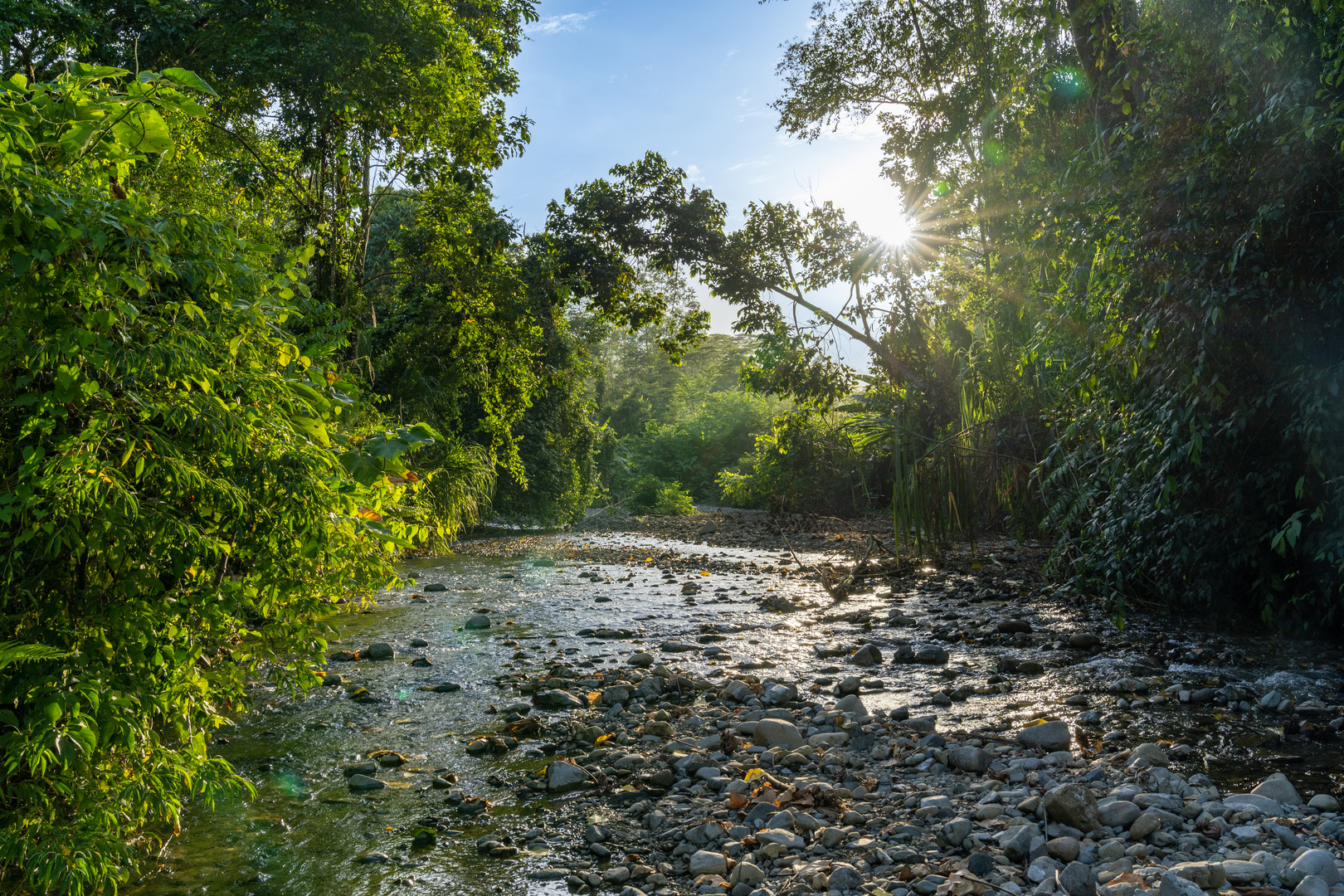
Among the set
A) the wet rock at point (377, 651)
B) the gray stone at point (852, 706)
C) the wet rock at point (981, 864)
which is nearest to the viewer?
the wet rock at point (981, 864)

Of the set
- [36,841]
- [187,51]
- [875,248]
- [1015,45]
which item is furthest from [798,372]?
[36,841]

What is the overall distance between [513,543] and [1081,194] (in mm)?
12075

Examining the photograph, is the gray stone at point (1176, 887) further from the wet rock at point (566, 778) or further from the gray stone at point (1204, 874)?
the wet rock at point (566, 778)

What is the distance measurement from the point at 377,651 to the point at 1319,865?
5.72 m

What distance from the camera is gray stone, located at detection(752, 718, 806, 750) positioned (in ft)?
12.9

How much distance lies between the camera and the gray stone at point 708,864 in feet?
9.02

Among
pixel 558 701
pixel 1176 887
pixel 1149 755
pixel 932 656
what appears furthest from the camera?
pixel 932 656

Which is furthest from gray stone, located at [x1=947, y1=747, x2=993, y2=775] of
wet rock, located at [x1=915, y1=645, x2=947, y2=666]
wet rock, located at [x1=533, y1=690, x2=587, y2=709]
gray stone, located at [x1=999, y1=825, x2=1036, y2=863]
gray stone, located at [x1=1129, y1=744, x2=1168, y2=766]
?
wet rock, located at [x1=533, y1=690, x2=587, y2=709]

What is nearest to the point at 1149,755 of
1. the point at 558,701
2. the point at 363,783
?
the point at 558,701

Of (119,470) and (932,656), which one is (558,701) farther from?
(119,470)

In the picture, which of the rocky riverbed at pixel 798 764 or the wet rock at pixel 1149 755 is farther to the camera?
the wet rock at pixel 1149 755

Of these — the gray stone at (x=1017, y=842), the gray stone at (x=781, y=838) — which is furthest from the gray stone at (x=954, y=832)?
the gray stone at (x=781, y=838)

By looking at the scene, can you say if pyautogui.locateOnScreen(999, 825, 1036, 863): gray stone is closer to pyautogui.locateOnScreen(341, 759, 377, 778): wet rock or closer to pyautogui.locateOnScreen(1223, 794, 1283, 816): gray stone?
pyautogui.locateOnScreen(1223, 794, 1283, 816): gray stone

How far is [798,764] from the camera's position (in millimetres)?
3660
